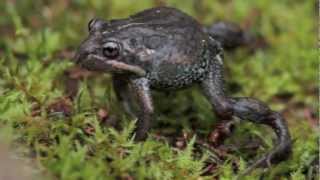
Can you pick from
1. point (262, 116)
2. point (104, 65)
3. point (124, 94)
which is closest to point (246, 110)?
point (262, 116)

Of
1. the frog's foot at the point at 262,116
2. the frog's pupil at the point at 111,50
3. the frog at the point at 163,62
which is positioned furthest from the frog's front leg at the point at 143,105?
the frog's foot at the point at 262,116

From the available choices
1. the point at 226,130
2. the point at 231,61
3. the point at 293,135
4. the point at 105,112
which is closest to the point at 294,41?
the point at 231,61

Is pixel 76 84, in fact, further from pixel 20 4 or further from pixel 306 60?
pixel 306 60

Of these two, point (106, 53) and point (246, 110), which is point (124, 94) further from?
point (246, 110)

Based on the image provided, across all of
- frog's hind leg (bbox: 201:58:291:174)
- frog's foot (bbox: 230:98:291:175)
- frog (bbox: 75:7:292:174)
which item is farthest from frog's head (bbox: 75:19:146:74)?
frog's foot (bbox: 230:98:291:175)

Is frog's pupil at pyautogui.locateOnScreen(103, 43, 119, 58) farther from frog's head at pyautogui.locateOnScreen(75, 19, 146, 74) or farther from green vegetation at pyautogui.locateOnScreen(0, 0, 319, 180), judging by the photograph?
green vegetation at pyautogui.locateOnScreen(0, 0, 319, 180)

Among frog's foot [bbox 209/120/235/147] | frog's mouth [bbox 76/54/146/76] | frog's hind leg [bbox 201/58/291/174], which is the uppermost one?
frog's mouth [bbox 76/54/146/76]
